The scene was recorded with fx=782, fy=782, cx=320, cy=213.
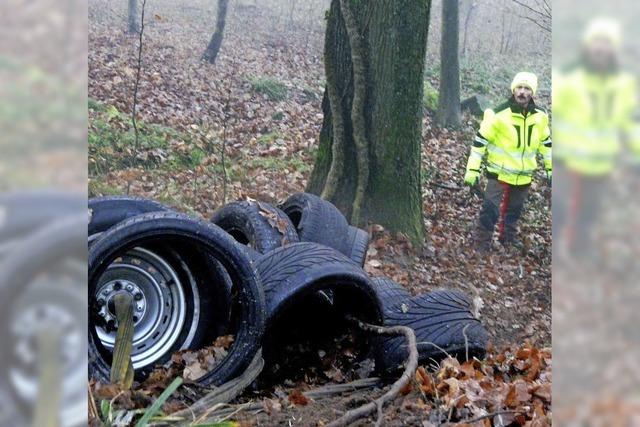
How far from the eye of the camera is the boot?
18.2ft

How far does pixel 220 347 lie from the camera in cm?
367

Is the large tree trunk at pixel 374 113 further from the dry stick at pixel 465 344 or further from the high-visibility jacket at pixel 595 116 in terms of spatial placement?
the high-visibility jacket at pixel 595 116

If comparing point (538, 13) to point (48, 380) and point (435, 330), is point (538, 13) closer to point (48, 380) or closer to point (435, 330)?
point (435, 330)

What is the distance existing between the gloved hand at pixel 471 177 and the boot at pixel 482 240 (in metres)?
0.36

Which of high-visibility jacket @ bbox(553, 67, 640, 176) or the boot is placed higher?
high-visibility jacket @ bbox(553, 67, 640, 176)

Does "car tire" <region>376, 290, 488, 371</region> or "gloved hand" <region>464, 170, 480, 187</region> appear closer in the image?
"car tire" <region>376, 290, 488, 371</region>

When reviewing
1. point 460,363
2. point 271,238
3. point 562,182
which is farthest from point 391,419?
point 562,182

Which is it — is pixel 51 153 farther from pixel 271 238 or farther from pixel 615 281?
pixel 271 238

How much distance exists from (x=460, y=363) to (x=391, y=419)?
3.39 feet

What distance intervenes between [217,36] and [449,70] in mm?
1648

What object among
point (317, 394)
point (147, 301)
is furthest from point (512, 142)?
point (147, 301)

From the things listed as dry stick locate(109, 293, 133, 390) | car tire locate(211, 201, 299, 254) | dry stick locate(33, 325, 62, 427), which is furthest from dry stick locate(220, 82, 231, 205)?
dry stick locate(33, 325, 62, 427)

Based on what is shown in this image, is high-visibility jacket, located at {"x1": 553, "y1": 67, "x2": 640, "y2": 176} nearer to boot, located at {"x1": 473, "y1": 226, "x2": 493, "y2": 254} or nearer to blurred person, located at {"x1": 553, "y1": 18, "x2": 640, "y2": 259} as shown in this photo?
blurred person, located at {"x1": 553, "y1": 18, "x2": 640, "y2": 259}

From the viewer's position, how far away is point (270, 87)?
557 cm
